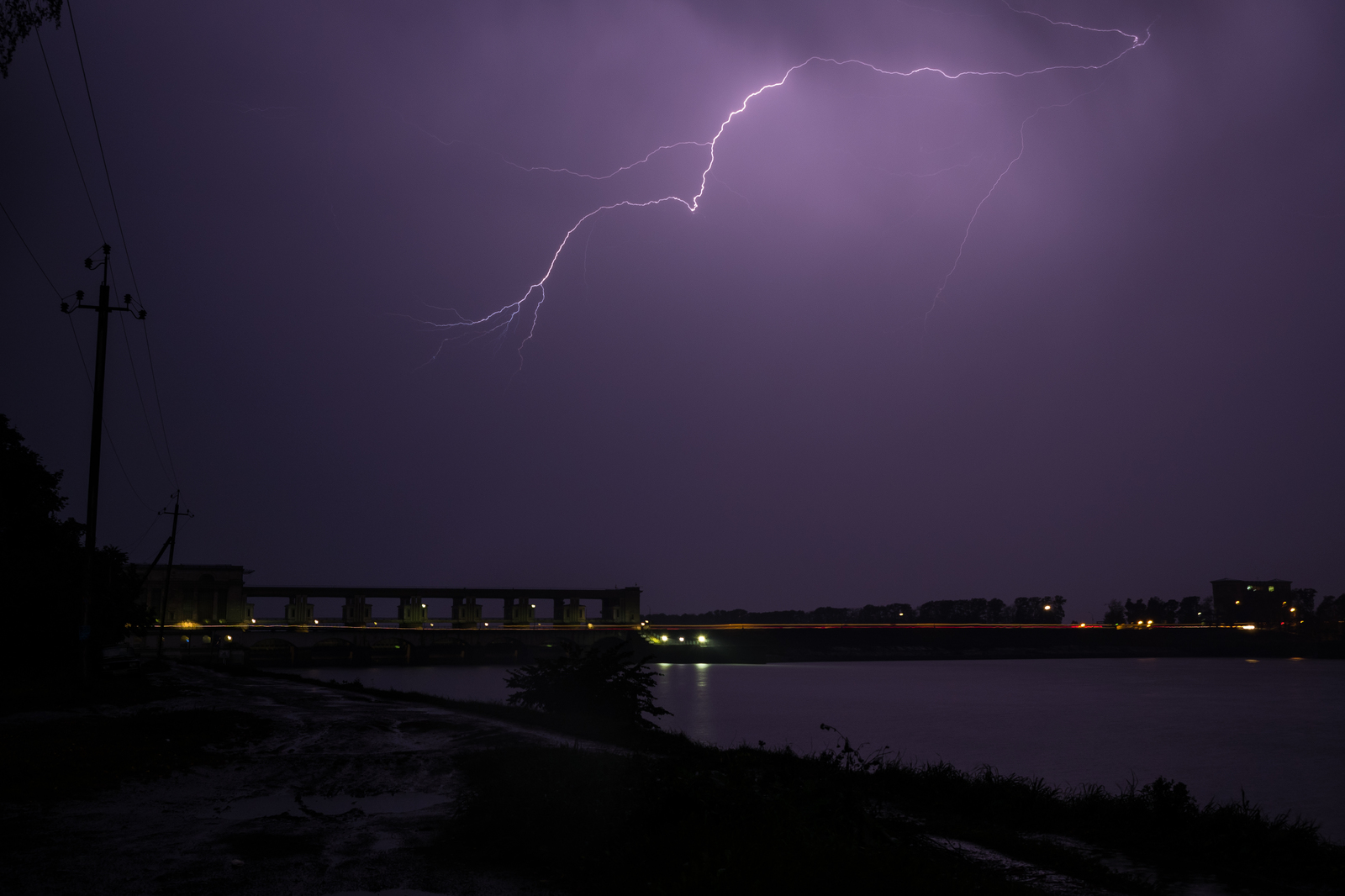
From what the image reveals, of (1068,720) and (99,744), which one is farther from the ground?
(99,744)

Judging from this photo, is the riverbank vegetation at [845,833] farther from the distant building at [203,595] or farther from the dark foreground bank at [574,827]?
the distant building at [203,595]

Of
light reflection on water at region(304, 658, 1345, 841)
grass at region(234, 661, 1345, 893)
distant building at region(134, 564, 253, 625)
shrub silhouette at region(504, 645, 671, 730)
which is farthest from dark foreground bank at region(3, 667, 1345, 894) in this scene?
distant building at region(134, 564, 253, 625)

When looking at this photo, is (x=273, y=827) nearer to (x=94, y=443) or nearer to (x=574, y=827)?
(x=574, y=827)

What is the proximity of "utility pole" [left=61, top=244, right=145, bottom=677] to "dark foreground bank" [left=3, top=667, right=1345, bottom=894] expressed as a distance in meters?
11.8

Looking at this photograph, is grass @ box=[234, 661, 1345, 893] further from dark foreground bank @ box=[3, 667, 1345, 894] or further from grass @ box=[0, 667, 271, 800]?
grass @ box=[0, 667, 271, 800]

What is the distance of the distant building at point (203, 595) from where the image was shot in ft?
484

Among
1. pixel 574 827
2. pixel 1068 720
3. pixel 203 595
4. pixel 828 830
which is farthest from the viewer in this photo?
pixel 203 595

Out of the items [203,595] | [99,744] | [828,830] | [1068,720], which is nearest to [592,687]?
[99,744]

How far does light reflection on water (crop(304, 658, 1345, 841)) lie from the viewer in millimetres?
39906

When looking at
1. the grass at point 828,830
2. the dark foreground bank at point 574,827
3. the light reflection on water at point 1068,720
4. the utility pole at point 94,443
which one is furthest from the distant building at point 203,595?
the grass at point 828,830

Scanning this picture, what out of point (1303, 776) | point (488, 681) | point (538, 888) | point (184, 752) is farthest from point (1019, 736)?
point (488, 681)

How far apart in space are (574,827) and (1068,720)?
64599 mm

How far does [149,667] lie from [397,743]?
126 feet

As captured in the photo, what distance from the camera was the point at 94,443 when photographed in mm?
29688
